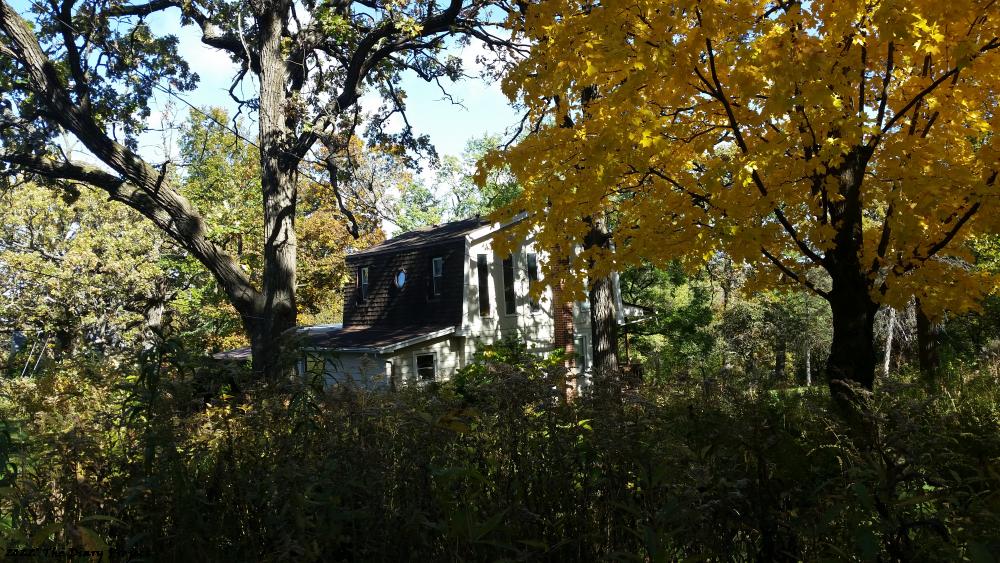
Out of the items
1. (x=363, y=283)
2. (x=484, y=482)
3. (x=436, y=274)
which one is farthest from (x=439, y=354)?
(x=484, y=482)

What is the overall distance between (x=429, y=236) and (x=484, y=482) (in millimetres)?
19981

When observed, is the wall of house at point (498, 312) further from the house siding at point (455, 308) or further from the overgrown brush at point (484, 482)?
the overgrown brush at point (484, 482)

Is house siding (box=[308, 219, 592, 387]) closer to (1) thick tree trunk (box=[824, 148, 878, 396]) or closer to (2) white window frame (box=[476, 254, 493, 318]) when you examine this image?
(2) white window frame (box=[476, 254, 493, 318])

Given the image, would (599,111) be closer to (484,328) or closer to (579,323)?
(484,328)

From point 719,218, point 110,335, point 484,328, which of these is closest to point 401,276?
point 484,328

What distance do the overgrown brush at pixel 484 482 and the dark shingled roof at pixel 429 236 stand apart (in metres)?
16.5

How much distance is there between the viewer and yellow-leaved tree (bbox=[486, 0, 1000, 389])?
4664 millimetres

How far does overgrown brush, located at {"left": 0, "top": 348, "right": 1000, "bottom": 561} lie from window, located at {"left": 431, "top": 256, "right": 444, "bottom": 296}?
54.6 feet

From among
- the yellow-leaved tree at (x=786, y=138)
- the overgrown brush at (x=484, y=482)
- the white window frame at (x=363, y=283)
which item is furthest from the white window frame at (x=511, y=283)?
the overgrown brush at (x=484, y=482)

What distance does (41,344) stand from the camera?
808 inches

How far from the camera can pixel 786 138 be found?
193 inches

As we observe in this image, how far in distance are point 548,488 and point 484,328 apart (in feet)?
57.9

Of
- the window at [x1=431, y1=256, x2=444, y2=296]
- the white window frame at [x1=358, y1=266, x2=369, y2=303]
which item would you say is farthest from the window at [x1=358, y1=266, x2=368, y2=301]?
the window at [x1=431, y1=256, x2=444, y2=296]

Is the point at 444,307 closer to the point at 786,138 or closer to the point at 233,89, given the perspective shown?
the point at 233,89
